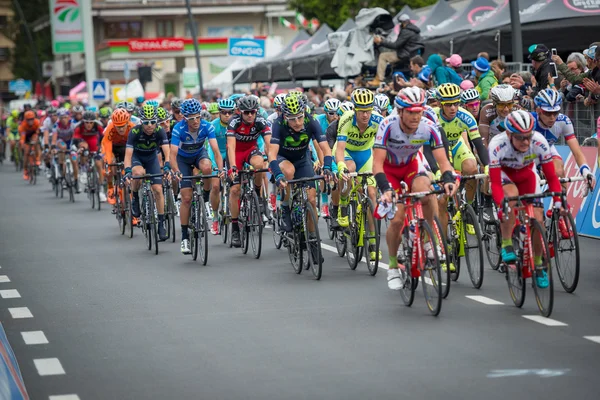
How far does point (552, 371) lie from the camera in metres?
7.58

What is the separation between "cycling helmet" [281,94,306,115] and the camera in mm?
13086

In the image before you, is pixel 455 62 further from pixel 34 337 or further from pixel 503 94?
pixel 34 337

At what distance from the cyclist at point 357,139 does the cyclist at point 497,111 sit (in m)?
1.41

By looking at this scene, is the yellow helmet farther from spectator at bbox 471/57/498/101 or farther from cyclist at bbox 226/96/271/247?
spectator at bbox 471/57/498/101

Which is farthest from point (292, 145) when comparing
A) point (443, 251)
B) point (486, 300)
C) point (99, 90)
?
point (99, 90)

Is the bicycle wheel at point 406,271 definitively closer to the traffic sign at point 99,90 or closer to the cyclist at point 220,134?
the cyclist at point 220,134

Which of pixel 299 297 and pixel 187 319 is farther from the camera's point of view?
pixel 299 297

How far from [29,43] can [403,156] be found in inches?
3931

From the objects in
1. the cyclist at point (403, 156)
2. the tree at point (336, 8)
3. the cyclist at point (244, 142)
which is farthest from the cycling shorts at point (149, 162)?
the tree at point (336, 8)

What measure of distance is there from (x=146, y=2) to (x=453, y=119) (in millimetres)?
80144

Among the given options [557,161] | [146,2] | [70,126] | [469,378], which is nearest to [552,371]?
[469,378]

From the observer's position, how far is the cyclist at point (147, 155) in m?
16.0

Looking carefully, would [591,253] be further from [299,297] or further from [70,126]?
[70,126]

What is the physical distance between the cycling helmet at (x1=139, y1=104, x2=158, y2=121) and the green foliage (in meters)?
86.4
